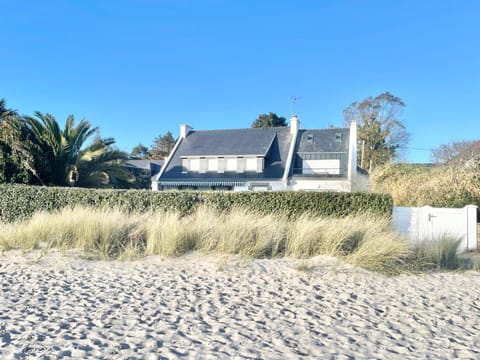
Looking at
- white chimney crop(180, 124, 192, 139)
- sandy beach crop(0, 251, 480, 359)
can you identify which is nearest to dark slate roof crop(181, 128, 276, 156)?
white chimney crop(180, 124, 192, 139)

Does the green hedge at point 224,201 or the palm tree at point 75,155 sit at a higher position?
the palm tree at point 75,155

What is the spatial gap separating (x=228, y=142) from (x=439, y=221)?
24.0 metres

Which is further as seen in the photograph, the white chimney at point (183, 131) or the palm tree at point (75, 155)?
the white chimney at point (183, 131)

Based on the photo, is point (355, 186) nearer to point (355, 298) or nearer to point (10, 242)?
point (355, 298)

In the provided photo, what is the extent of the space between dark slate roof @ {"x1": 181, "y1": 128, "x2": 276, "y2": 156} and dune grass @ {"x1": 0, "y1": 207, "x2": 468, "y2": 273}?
22.0m

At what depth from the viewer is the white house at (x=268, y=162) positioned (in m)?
29.1

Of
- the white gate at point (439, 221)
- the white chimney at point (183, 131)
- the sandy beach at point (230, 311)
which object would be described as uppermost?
the white chimney at point (183, 131)

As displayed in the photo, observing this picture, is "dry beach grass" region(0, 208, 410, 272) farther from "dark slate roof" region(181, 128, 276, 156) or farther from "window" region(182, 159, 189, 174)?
"window" region(182, 159, 189, 174)

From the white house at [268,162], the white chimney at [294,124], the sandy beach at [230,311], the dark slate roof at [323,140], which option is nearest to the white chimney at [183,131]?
the white house at [268,162]

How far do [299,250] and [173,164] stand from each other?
26.1m

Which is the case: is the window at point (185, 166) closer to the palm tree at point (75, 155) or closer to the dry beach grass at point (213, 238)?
the palm tree at point (75, 155)

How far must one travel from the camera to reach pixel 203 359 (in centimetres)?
321

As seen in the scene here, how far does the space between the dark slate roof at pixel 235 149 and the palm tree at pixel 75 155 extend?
12.6 meters

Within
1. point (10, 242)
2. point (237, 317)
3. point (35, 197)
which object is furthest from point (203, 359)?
point (35, 197)
